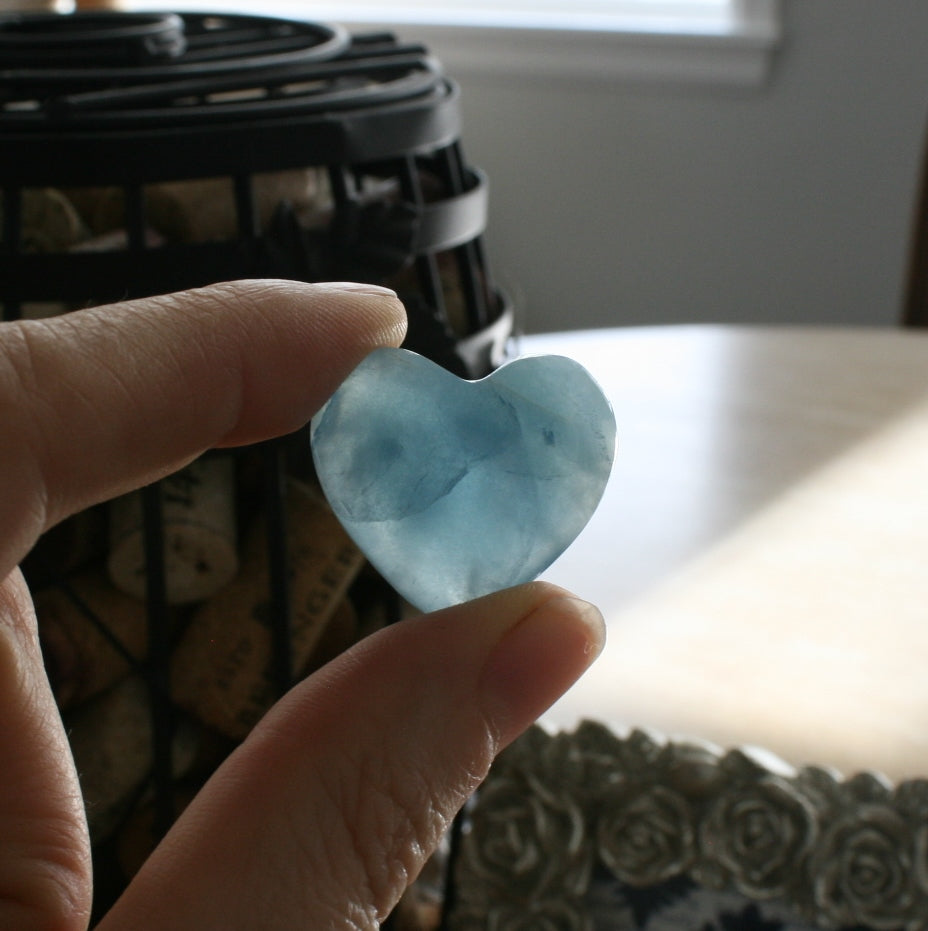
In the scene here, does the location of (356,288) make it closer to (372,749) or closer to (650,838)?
(372,749)

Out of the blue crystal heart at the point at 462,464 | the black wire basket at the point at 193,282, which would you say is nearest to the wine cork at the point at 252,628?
the black wire basket at the point at 193,282

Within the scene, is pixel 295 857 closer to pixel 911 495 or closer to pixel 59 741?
pixel 59 741

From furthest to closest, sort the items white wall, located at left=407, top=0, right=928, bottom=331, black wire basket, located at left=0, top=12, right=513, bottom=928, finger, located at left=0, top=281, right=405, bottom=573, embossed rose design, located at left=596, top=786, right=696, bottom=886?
1. white wall, located at left=407, top=0, right=928, bottom=331
2. embossed rose design, located at left=596, top=786, right=696, bottom=886
3. black wire basket, located at left=0, top=12, right=513, bottom=928
4. finger, located at left=0, top=281, right=405, bottom=573

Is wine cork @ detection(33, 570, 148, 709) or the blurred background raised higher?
wine cork @ detection(33, 570, 148, 709)

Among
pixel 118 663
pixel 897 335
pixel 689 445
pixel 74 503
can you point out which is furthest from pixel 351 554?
pixel 897 335

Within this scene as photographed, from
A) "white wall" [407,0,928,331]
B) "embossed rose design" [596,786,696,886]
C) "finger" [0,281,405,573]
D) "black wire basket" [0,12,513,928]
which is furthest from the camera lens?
"white wall" [407,0,928,331]

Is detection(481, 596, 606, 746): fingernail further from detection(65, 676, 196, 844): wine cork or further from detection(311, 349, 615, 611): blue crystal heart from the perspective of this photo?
detection(65, 676, 196, 844): wine cork

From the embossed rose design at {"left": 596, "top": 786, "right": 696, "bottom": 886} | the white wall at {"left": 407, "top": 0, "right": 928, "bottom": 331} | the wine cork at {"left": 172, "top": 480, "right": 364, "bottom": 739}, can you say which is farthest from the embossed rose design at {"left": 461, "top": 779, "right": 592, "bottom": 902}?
the white wall at {"left": 407, "top": 0, "right": 928, "bottom": 331}

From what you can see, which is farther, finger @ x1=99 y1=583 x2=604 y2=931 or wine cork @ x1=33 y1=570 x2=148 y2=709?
wine cork @ x1=33 y1=570 x2=148 y2=709

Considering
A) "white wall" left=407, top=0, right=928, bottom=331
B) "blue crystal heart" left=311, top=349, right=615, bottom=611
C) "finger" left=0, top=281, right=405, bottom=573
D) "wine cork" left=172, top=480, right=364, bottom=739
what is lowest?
"white wall" left=407, top=0, right=928, bottom=331
